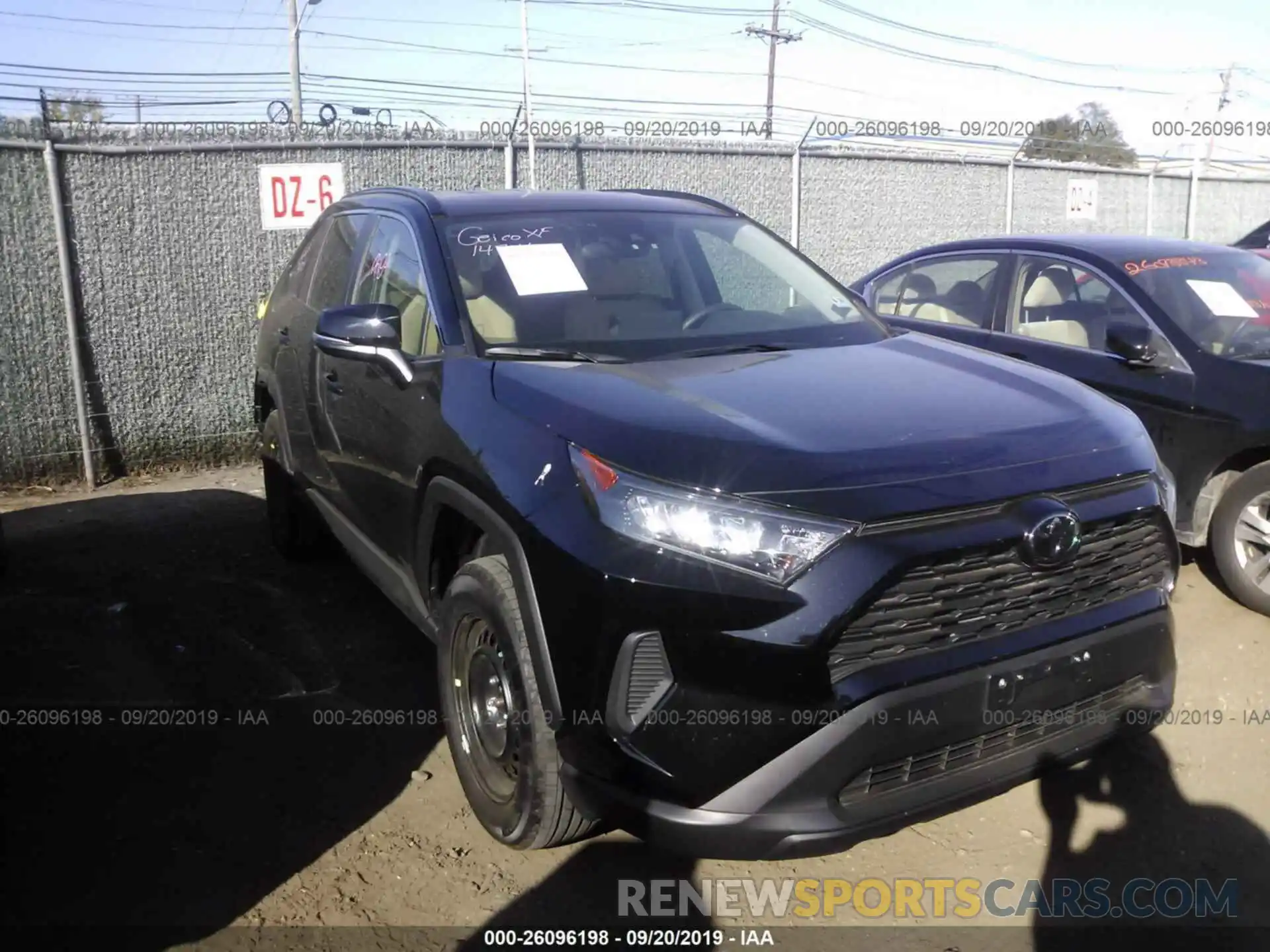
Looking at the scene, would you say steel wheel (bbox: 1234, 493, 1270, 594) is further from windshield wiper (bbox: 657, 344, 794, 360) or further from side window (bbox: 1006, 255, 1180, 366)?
windshield wiper (bbox: 657, 344, 794, 360)

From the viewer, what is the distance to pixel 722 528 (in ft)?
7.89

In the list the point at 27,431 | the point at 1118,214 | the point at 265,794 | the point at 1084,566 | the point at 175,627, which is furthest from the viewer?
the point at 1118,214

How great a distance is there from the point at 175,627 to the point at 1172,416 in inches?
175

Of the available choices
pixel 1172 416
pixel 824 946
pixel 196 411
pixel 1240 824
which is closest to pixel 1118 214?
pixel 1172 416

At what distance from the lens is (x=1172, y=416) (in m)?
4.81

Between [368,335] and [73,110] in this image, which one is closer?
[368,335]

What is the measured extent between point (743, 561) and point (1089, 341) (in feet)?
12.0

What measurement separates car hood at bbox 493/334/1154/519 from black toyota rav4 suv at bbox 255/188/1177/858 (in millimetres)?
10

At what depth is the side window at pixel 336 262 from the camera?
4.50m

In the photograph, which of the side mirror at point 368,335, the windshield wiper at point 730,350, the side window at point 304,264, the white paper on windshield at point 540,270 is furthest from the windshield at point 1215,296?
the side window at point 304,264

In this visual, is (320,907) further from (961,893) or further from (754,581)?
(961,893)

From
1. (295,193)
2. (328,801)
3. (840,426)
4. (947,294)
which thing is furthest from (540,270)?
(295,193)

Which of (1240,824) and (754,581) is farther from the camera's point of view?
(1240,824)

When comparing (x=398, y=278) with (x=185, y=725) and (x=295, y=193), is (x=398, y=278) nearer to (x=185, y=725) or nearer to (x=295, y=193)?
(x=185, y=725)
